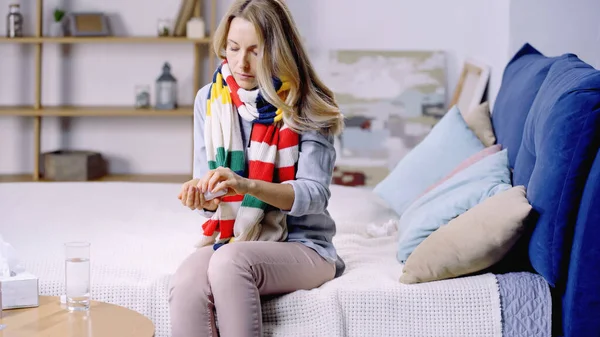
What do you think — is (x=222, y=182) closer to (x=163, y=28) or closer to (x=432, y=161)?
(x=432, y=161)

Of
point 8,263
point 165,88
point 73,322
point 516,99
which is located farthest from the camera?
point 165,88

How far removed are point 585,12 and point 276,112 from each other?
1640 mm

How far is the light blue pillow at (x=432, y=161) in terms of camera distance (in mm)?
2713

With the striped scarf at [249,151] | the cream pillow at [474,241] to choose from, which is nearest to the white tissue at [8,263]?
the striped scarf at [249,151]

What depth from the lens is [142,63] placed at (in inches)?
189

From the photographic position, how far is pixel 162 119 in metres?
4.88

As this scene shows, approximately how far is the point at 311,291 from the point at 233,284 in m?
0.22

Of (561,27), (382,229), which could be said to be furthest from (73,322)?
(561,27)

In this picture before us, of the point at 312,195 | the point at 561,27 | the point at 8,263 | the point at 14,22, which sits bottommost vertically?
the point at 8,263

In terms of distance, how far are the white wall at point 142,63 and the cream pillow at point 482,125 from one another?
5.39 feet

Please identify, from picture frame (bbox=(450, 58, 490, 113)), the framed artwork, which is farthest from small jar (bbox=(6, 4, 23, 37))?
picture frame (bbox=(450, 58, 490, 113))

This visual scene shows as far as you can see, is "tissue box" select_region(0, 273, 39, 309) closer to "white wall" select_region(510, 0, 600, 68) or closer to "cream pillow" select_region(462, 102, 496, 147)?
"cream pillow" select_region(462, 102, 496, 147)

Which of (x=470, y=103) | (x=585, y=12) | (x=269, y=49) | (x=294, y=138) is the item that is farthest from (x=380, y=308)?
(x=470, y=103)

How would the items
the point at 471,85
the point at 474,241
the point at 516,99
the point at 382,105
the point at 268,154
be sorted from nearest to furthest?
the point at 474,241 < the point at 268,154 < the point at 516,99 < the point at 471,85 < the point at 382,105
